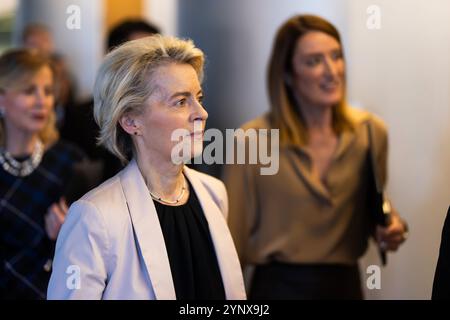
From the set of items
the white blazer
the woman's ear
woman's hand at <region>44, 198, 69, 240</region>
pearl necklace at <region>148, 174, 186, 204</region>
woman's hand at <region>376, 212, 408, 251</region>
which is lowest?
woman's hand at <region>376, 212, 408, 251</region>

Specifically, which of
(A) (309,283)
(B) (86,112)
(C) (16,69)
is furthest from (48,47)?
(A) (309,283)

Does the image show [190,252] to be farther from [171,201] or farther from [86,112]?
[86,112]

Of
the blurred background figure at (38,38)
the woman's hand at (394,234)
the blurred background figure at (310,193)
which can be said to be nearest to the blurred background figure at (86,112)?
the blurred background figure at (310,193)

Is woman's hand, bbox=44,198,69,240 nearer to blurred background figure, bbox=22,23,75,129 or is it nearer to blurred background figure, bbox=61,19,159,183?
blurred background figure, bbox=61,19,159,183

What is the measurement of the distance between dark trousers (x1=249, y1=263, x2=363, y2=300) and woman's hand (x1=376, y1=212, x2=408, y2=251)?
15 cm

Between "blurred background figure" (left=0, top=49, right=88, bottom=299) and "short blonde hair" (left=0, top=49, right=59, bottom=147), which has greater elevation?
"short blonde hair" (left=0, top=49, right=59, bottom=147)

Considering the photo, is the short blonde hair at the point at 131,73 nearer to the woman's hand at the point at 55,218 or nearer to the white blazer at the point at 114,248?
the white blazer at the point at 114,248

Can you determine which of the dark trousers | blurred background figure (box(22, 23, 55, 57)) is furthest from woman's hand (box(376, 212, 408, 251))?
blurred background figure (box(22, 23, 55, 57))

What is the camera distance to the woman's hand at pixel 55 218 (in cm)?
210

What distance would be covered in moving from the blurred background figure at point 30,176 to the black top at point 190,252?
1.42 feet

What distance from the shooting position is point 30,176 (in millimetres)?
2238

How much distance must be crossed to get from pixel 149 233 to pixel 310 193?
785mm

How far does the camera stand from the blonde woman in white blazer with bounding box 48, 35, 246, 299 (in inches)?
60.1

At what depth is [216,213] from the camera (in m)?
1.71
